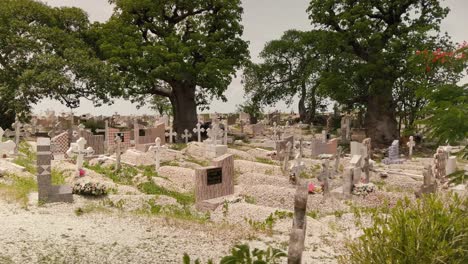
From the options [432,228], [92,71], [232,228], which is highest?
[92,71]

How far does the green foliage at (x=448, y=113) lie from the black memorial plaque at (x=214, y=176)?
662 centimetres

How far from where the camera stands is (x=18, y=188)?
11969mm

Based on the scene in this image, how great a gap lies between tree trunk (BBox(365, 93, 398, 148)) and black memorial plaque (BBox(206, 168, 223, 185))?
1946cm

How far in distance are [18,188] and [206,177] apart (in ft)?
17.4

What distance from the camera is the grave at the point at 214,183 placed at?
39.1 feet

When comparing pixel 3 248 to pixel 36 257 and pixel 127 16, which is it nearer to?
pixel 36 257

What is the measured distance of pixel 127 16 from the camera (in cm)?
3030

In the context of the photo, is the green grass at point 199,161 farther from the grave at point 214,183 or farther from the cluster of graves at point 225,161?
the grave at point 214,183

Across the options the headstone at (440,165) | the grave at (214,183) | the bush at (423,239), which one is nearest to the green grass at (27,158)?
the grave at (214,183)

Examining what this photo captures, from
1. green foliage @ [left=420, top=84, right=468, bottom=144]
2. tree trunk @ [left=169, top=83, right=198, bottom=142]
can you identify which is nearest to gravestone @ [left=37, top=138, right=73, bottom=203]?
green foliage @ [left=420, top=84, right=468, bottom=144]

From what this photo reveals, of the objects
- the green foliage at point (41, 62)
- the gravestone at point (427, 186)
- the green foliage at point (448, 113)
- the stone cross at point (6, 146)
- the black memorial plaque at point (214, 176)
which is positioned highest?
the green foliage at point (41, 62)

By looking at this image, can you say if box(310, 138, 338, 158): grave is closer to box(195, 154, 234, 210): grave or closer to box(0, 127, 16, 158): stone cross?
box(195, 154, 234, 210): grave

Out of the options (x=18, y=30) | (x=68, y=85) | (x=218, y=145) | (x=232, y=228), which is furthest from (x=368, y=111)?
(x=18, y=30)

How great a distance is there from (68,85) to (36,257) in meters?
23.0
